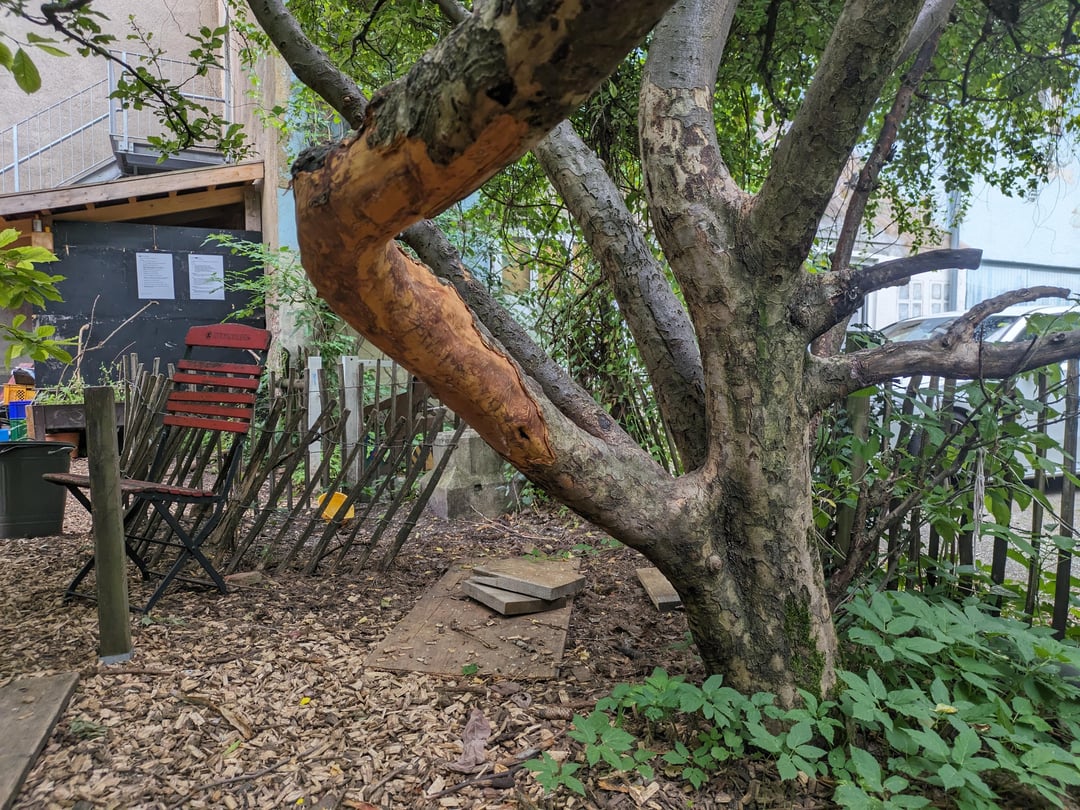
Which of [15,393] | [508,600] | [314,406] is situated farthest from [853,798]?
[15,393]

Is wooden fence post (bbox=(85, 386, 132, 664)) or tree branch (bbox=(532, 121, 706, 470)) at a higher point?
tree branch (bbox=(532, 121, 706, 470))

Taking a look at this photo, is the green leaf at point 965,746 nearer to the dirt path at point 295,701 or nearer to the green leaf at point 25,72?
the dirt path at point 295,701

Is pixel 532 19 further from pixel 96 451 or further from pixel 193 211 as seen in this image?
pixel 193 211

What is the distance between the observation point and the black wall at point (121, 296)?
29.1ft

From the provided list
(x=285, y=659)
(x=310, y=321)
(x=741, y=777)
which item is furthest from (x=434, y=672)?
(x=310, y=321)

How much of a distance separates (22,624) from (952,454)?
4.21 m

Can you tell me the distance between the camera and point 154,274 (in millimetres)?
9273

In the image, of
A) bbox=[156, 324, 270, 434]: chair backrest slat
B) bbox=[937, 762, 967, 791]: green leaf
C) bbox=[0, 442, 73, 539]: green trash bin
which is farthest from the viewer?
bbox=[0, 442, 73, 539]: green trash bin

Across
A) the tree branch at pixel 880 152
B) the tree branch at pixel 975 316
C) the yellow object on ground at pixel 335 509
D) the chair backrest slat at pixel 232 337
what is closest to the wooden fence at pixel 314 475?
the yellow object on ground at pixel 335 509

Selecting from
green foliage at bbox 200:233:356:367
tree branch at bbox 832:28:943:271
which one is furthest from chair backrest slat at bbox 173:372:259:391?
green foliage at bbox 200:233:356:367

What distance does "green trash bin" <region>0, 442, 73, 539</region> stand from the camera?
457cm

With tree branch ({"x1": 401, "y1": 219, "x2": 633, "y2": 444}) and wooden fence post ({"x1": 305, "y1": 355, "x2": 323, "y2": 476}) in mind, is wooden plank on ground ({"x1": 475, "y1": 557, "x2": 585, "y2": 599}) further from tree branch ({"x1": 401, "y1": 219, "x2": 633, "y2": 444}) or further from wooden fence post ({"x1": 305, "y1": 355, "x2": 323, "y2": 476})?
wooden fence post ({"x1": 305, "y1": 355, "x2": 323, "y2": 476})

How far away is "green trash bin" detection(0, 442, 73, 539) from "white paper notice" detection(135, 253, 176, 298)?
5.18 metres

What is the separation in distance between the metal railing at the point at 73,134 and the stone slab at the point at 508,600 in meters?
10.9
